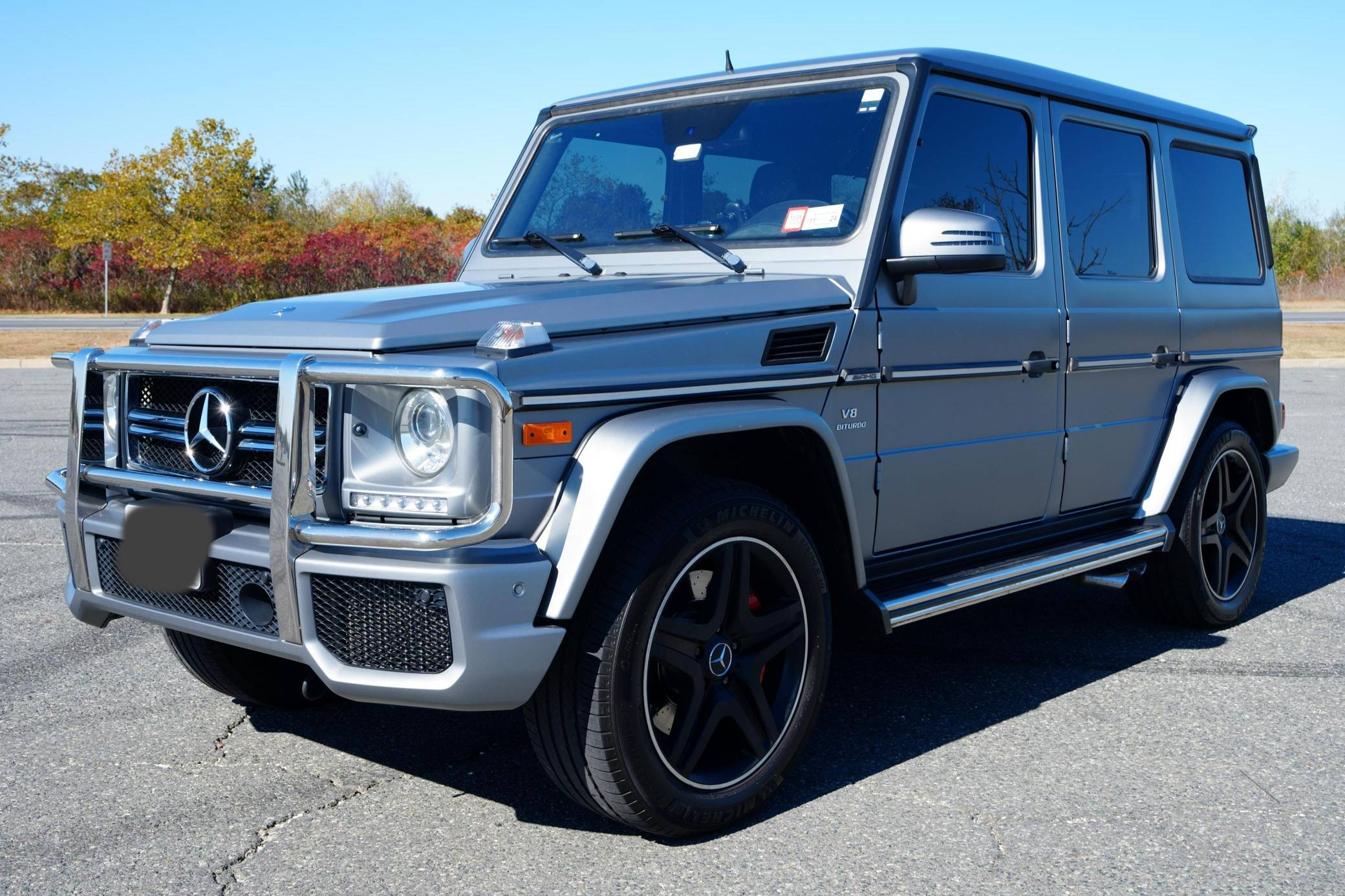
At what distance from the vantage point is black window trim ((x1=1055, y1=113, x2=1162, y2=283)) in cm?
465

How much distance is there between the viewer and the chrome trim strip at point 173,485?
3.02 metres

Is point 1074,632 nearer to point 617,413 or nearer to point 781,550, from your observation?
point 781,550

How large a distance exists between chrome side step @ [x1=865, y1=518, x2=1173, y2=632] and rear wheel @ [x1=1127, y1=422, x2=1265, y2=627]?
0.92ft

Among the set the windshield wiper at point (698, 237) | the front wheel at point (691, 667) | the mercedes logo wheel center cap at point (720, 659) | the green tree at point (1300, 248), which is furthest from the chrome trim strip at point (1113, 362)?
the green tree at point (1300, 248)

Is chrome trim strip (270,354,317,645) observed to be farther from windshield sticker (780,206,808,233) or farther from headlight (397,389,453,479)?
windshield sticker (780,206,808,233)

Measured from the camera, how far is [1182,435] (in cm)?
514

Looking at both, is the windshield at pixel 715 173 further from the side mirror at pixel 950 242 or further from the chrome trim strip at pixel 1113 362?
the chrome trim strip at pixel 1113 362

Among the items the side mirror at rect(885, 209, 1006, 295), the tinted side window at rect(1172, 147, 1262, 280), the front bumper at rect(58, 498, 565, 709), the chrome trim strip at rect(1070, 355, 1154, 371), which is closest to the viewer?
the front bumper at rect(58, 498, 565, 709)

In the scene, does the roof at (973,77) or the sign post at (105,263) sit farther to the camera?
the sign post at (105,263)

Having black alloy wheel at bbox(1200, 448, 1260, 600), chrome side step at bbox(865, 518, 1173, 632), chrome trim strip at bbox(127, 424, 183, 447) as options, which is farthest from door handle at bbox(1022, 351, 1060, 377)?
chrome trim strip at bbox(127, 424, 183, 447)

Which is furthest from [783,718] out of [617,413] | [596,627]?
[617,413]

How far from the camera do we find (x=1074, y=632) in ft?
17.9

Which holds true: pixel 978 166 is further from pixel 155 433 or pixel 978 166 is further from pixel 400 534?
pixel 155 433

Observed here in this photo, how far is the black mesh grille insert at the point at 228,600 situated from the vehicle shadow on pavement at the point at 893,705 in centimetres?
86
